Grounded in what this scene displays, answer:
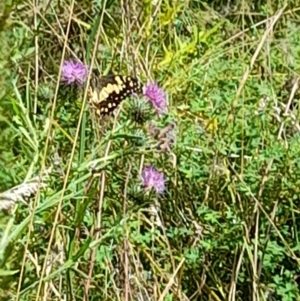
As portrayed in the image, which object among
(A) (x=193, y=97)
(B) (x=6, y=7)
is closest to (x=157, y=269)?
(A) (x=193, y=97)

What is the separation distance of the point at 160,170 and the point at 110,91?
25 cm

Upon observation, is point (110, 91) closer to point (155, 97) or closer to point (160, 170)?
point (155, 97)

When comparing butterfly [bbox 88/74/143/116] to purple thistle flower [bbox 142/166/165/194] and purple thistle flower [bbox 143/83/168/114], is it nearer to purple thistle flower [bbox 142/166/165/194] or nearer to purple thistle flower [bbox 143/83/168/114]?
purple thistle flower [bbox 143/83/168/114]

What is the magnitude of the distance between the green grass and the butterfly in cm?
5

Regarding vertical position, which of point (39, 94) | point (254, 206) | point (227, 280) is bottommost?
point (227, 280)

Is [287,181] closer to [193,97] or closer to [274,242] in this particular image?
[274,242]

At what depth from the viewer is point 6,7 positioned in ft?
2.71

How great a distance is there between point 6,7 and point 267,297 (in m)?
1.17

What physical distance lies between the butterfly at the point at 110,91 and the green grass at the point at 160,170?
5 cm

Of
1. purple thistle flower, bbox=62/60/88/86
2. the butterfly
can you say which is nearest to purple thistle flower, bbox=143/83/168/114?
the butterfly

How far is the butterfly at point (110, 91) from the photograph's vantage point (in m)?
1.75

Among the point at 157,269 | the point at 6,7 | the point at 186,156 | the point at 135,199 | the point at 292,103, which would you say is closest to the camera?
the point at 6,7

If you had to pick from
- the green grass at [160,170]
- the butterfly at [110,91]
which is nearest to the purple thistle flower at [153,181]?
the green grass at [160,170]

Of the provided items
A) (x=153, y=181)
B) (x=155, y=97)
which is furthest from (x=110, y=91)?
(x=153, y=181)
